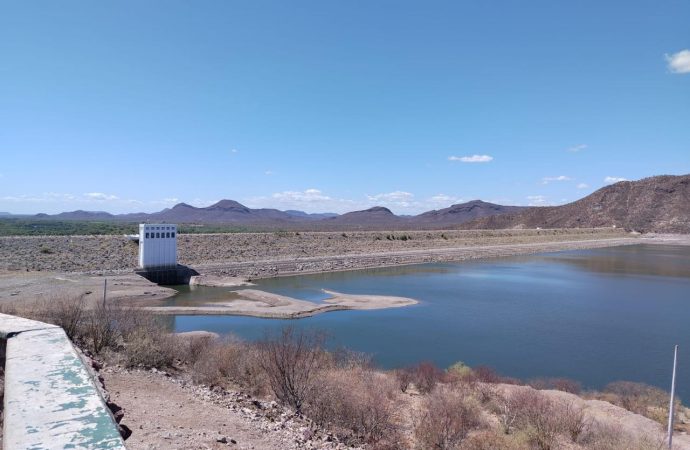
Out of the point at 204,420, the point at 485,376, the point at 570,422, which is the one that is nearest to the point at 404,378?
the point at 485,376

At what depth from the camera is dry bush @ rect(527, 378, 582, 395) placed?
15.1 m

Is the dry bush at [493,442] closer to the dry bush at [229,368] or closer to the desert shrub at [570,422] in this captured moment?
the desert shrub at [570,422]

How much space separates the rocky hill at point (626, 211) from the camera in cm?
12581

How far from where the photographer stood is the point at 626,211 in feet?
458

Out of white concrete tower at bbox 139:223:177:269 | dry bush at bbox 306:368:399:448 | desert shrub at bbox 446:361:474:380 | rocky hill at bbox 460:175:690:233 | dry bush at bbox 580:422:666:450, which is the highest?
rocky hill at bbox 460:175:690:233

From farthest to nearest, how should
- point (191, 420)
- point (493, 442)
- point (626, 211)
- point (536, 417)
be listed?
point (626, 211), point (536, 417), point (493, 442), point (191, 420)

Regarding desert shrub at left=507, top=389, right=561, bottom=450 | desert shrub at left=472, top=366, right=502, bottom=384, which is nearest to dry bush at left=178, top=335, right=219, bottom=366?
desert shrub at left=507, top=389, right=561, bottom=450

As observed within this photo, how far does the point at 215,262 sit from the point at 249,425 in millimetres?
39449

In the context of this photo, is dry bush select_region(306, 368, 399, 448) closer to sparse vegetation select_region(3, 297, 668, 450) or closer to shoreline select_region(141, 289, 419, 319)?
sparse vegetation select_region(3, 297, 668, 450)

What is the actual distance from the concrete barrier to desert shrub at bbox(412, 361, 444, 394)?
467 inches

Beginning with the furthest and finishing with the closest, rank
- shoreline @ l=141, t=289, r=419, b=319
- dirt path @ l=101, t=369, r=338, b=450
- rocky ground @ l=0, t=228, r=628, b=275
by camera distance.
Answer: rocky ground @ l=0, t=228, r=628, b=275 → shoreline @ l=141, t=289, r=419, b=319 → dirt path @ l=101, t=369, r=338, b=450

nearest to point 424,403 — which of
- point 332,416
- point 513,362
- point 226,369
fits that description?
point 332,416

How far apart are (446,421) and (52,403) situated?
811 cm

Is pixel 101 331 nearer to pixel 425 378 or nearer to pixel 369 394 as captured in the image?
pixel 369 394
